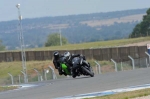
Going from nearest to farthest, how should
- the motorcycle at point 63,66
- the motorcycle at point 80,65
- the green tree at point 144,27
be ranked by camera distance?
1. the motorcycle at point 63,66
2. the motorcycle at point 80,65
3. the green tree at point 144,27

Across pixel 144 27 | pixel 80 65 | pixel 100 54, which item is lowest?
pixel 100 54

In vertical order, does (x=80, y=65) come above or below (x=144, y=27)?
below

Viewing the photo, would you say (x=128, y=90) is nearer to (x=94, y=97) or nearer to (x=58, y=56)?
(x=94, y=97)

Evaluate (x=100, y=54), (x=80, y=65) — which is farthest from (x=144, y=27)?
(x=80, y=65)

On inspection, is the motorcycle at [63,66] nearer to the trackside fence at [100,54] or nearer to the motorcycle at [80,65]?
the motorcycle at [80,65]

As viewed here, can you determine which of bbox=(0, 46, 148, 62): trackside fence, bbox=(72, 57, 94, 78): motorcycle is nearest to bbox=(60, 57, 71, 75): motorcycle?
bbox=(72, 57, 94, 78): motorcycle

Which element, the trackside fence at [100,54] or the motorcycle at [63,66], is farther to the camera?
the trackside fence at [100,54]

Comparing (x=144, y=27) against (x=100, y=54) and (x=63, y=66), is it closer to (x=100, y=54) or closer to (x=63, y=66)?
(x=100, y=54)

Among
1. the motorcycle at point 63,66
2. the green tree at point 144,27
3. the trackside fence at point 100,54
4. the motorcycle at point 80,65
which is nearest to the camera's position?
the motorcycle at point 63,66

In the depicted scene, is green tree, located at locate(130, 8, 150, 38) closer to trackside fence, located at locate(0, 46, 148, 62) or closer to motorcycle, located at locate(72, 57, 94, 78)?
trackside fence, located at locate(0, 46, 148, 62)

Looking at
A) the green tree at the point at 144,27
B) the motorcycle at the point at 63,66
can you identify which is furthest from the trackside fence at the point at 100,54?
the green tree at the point at 144,27

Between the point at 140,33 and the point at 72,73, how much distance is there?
333 ft

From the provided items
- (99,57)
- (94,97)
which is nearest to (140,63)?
(94,97)

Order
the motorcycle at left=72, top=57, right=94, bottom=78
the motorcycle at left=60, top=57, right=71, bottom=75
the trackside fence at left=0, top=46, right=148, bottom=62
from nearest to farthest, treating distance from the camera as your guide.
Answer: the motorcycle at left=60, top=57, right=71, bottom=75 < the motorcycle at left=72, top=57, right=94, bottom=78 < the trackside fence at left=0, top=46, right=148, bottom=62
